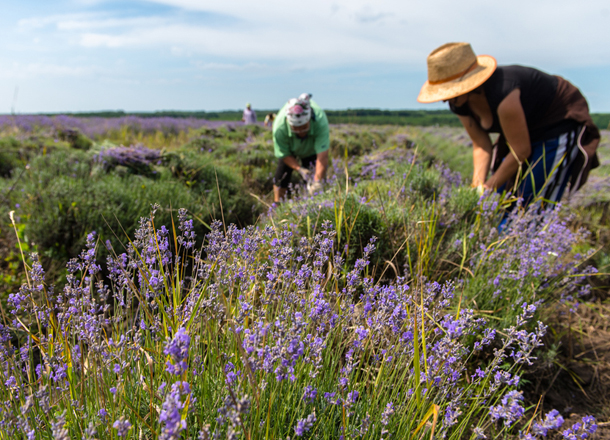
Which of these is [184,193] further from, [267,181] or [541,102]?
[541,102]

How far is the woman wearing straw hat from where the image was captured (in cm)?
313

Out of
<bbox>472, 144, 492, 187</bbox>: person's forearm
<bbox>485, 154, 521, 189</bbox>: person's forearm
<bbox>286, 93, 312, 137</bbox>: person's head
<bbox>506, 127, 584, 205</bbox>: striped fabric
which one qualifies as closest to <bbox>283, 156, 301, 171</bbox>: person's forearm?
<bbox>286, 93, 312, 137</bbox>: person's head

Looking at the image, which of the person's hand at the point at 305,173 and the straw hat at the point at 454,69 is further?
the person's hand at the point at 305,173

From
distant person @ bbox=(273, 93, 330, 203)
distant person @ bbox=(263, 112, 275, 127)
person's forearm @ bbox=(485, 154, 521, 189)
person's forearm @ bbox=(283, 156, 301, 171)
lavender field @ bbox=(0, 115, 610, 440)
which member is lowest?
lavender field @ bbox=(0, 115, 610, 440)

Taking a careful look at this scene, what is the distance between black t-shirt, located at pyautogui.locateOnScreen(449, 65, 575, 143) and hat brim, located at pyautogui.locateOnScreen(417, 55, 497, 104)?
10 centimetres

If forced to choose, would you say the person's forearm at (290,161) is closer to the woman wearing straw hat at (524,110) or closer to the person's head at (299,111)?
the person's head at (299,111)

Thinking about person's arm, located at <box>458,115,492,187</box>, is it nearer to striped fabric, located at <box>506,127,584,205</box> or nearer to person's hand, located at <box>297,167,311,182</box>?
striped fabric, located at <box>506,127,584,205</box>

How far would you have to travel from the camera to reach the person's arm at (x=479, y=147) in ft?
12.5

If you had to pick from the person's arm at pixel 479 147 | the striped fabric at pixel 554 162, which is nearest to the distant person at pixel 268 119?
the person's arm at pixel 479 147

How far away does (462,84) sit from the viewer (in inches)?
127

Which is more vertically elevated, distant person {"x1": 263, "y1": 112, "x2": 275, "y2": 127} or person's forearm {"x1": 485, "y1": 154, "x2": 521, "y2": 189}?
distant person {"x1": 263, "y1": 112, "x2": 275, "y2": 127}

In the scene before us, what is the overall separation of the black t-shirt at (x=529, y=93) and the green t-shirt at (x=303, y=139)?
1.81 meters

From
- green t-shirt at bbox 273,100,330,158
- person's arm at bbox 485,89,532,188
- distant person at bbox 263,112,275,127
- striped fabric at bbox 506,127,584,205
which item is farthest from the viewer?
distant person at bbox 263,112,275,127

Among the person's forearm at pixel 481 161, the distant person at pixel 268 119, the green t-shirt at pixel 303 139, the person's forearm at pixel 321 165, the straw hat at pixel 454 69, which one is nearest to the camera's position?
the straw hat at pixel 454 69
